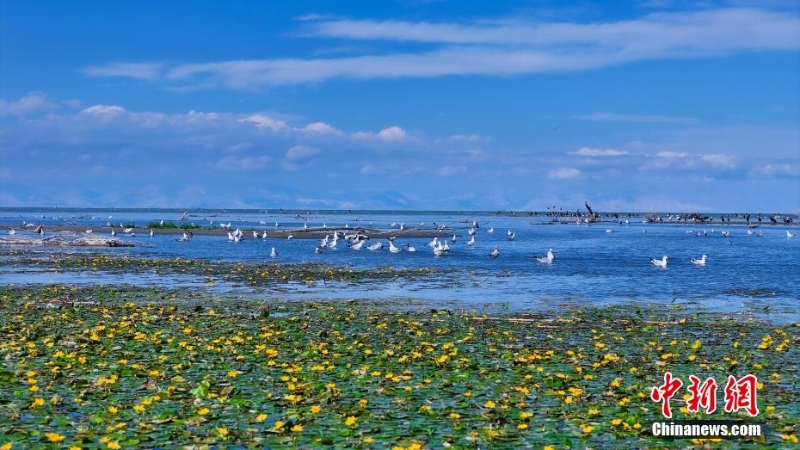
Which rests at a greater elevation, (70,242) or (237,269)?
(70,242)

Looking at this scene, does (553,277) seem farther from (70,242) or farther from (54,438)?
(70,242)

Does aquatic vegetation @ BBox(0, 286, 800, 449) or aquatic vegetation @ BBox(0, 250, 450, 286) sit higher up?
aquatic vegetation @ BBox(0, 250, 450, 286)

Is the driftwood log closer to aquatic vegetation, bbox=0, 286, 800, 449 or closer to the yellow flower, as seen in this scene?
aquatic vegetation, bbox=0, 286, 800, 449

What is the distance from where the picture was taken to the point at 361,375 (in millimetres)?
16578

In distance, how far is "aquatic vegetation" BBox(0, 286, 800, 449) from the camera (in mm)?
12695

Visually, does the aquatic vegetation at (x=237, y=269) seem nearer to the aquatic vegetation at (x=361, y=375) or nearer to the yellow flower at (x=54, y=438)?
the aquatic vegetation at (x=361, y=375)

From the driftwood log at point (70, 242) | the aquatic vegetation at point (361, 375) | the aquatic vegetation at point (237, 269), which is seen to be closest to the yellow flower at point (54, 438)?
the aquatic vegetation at point (361, 375)

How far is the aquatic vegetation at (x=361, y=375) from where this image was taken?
12.7 metres

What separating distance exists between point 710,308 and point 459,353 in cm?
1445

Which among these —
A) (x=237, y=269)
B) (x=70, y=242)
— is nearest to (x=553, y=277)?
(x=237, y=269)

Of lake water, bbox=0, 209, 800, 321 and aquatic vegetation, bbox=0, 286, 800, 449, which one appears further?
lake water, bbox=0, 209, 800, 321

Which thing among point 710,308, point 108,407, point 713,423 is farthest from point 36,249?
point 713,423

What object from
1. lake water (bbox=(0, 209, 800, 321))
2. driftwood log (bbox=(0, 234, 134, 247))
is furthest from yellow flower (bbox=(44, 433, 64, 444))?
driftwood log (bbox=(0, 234, 134, 247))

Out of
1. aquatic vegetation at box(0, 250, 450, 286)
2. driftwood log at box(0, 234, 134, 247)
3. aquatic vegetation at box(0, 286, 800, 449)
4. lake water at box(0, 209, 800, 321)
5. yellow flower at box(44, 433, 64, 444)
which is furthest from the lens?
driftwood log at box(0, 234, 134, 247)
